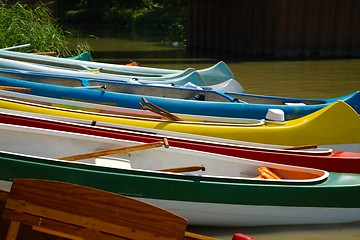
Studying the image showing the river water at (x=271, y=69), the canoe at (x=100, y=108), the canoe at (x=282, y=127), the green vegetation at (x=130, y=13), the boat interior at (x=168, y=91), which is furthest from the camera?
the green vegetation at (x=130, y=13)

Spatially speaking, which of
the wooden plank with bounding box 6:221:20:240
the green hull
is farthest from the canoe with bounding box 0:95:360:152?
the wooden plank with bounding box 6:221:20:240

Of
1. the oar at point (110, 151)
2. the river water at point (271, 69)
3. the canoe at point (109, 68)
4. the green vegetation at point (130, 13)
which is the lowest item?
the green vegetation at point (130, 13)

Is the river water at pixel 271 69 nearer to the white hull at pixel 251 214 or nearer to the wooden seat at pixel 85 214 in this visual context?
the white hull at pixel 251 214

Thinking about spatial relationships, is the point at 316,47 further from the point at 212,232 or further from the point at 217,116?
the point at 212,232

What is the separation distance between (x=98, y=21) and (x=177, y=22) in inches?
425

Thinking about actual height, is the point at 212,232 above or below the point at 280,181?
below

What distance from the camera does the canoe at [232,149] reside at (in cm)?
789

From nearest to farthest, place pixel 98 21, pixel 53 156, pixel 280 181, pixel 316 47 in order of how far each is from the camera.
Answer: pixel 280 181
pixel 53 156
pixel 316 47
pixel 98 21

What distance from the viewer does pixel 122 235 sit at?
473 centimetres

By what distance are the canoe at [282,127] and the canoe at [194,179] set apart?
42.8 inches

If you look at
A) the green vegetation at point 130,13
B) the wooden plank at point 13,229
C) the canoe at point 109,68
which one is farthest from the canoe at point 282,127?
the green vegetation at point 130,13

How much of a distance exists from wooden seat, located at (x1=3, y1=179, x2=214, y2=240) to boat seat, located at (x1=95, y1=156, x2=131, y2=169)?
2.51 m

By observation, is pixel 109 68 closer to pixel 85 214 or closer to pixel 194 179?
pixel 194 179

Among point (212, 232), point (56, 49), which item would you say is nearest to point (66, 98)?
point (212, 232)
